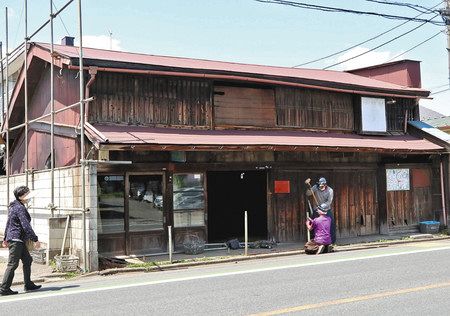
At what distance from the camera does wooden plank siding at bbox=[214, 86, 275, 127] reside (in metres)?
16.5

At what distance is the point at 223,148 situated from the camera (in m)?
14.4

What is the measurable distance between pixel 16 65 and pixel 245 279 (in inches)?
710

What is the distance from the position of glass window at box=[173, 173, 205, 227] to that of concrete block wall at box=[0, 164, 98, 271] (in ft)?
9.74

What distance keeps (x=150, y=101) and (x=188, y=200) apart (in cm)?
304

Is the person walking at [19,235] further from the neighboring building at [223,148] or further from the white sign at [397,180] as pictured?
the white sign at [397,180]

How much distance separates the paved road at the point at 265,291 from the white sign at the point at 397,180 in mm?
6687

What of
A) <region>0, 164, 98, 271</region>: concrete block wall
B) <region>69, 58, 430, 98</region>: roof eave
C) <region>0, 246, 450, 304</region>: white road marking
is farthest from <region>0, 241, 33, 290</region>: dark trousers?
<region>69, 58, 430, 98</region>: roof eave

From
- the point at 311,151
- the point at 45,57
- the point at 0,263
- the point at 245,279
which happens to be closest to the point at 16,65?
the point at 45,57

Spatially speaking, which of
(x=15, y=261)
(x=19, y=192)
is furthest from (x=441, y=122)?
(x=15, y=261)

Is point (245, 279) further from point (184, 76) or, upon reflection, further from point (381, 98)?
point (381, 98)

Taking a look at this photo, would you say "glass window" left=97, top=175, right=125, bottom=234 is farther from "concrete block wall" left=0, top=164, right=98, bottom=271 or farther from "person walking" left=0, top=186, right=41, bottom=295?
"person walking" left=0, top=186, right=41, bottom=295

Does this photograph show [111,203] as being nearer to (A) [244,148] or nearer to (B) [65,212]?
(B) [65,212]

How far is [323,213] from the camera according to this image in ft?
50.0

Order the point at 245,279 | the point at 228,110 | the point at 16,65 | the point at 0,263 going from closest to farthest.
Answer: the point at 245,279 → the point at 0,263 → the point at 228,110 → the point at 16,65
